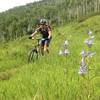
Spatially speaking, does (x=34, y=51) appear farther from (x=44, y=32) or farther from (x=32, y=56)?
(x=44, y=32)

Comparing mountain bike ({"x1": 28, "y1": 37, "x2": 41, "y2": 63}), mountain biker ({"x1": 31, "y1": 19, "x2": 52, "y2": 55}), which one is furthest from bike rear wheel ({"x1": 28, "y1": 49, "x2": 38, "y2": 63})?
mountain biker ({"x1": 31, "y1": 19, "x2": 52, "y2": 55})

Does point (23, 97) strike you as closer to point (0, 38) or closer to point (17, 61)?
point (17, 61)

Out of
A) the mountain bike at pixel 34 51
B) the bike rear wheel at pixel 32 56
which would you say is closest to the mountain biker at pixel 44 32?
the mountain bike at pixel 34 51

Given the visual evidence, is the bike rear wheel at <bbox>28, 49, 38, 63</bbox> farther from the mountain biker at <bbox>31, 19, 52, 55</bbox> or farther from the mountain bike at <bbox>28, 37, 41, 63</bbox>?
the mountain biker at <bbox>31, 19, 52, 55</bbox>

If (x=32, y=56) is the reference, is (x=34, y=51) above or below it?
above

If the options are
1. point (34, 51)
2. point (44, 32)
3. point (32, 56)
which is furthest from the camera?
point (34, 51)

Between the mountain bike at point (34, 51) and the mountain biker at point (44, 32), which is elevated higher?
the mountain biker at point (44, 32)

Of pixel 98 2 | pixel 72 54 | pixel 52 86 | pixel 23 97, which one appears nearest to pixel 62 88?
pixel 52 86

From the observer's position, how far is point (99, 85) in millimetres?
7746


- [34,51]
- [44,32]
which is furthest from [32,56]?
[44,32]

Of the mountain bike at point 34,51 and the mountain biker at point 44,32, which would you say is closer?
the mountain biker at point 44,32

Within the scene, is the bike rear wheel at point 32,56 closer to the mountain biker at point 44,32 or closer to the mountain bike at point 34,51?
the mountain bike at point 34,51

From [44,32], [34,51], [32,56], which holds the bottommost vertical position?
[32,56]

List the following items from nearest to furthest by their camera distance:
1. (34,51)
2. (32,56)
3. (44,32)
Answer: (44,32) < (32,56) < (34,51)
